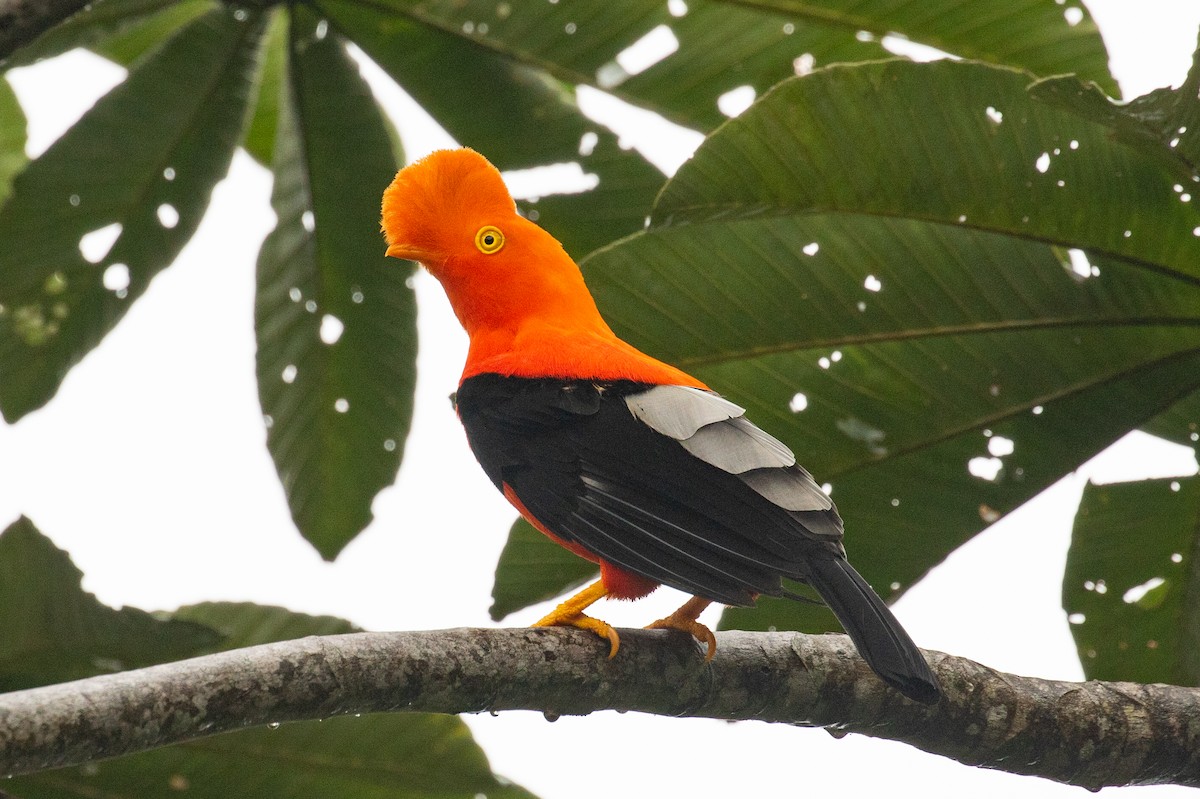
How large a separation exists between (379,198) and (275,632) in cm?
171

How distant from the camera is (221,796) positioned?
273 centimetres

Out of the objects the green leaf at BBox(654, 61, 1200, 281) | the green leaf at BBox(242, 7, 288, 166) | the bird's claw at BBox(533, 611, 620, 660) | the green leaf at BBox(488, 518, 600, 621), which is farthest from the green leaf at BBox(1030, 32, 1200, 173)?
the green leaf at BBox(242, 7, 288, 166)

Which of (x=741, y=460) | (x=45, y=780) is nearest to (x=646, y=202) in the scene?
(x=741, y=460)

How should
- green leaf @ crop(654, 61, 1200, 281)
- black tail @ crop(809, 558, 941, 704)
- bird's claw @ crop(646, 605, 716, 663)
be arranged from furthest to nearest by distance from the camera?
green leaf @ crop(654, 61, 1200, 281) < bird's claw @ crop(646, 605, 716, 663) < black tail @ crop(809, 558, 941, 704)

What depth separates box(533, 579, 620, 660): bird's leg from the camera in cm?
260

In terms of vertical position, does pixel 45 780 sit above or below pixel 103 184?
below

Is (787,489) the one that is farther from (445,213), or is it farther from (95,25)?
(95,25)

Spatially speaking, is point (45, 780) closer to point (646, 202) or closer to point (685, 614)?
point (685, 614)

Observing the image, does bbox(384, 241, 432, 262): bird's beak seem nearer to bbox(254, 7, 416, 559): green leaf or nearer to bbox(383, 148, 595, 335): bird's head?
bbox(383, 148, 595, 335): bird's head

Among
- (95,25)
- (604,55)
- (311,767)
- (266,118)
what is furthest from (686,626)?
(266,118)

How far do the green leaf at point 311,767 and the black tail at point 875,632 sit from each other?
83cm

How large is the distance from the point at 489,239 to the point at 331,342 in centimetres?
148

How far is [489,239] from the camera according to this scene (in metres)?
3.29

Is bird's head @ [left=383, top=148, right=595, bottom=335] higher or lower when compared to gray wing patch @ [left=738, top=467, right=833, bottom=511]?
higher
